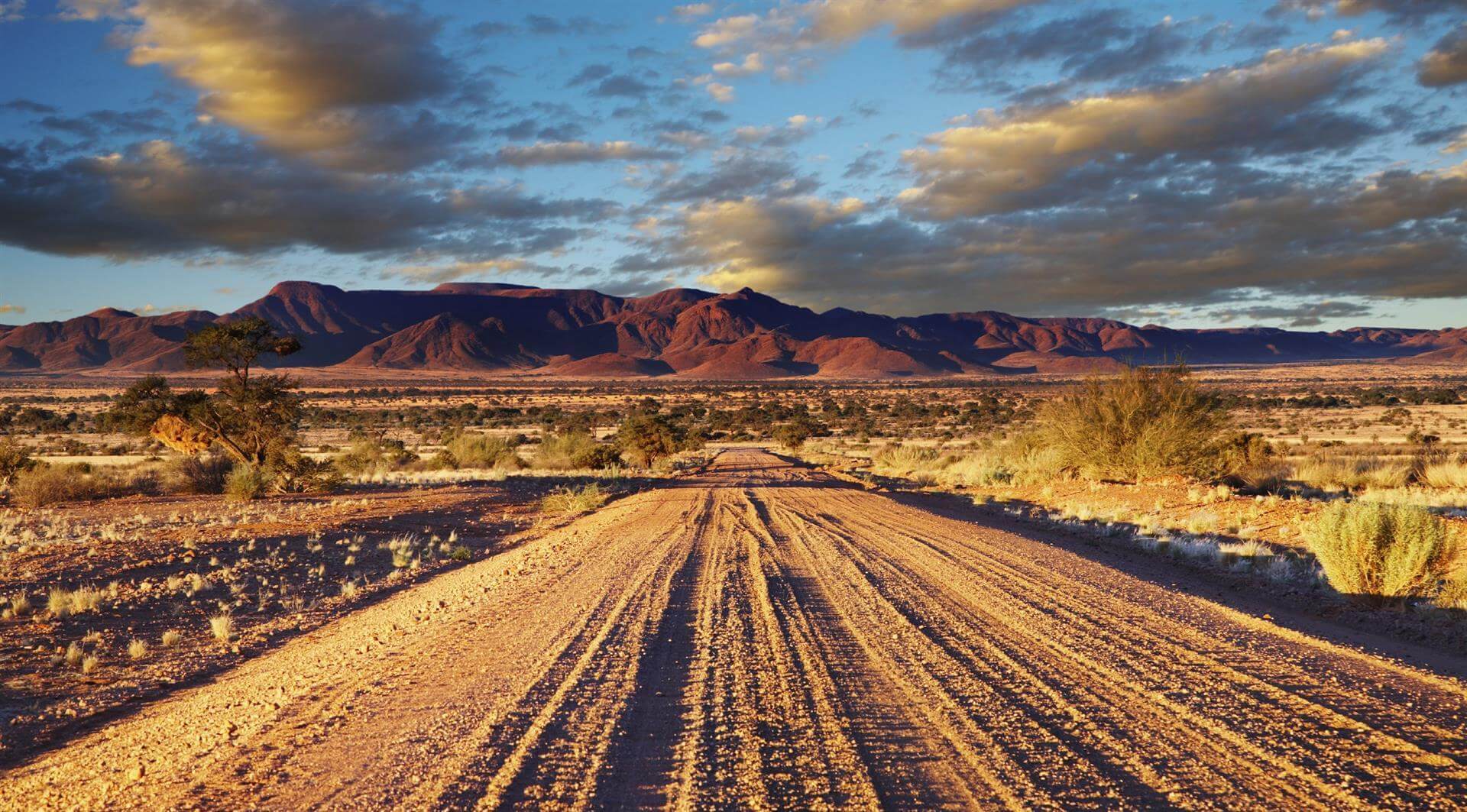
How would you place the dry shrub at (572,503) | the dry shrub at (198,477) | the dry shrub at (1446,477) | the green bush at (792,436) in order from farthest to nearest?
the green bush at (792,436)
the dry shrub at (198,477)
the dry shrub at (572,503)
the dry shrub at (1446,477)

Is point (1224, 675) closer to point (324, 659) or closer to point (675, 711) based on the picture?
point (675, 711)

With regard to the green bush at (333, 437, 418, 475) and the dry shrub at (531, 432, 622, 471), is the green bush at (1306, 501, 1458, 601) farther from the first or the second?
the dry shrub at (531, 432, 622, 471)

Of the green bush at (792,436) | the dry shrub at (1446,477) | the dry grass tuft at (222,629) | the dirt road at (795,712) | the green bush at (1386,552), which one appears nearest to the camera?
the dirt road at (795,712)

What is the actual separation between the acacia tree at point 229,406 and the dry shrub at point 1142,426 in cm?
2319

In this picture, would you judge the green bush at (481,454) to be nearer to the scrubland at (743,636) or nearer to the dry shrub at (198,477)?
the dry shrub at (198,477)

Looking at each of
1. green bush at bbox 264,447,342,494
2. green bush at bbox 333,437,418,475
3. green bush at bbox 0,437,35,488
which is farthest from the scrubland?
green bush at bbox 333,437,418,475

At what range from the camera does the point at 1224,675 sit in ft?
23.9

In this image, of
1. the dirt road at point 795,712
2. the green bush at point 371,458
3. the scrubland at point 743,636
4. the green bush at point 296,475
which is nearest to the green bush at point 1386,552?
the scrubland at point 743,636

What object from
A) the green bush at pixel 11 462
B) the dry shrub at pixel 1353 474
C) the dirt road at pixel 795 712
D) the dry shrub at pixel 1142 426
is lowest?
the green bush at pixel 11 462

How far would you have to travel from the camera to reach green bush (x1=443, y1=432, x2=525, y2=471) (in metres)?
39.8

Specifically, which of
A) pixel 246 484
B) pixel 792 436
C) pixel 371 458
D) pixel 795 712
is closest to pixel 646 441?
pixel 371 458

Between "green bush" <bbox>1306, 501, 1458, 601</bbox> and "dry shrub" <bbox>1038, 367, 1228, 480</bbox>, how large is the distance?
11995mm

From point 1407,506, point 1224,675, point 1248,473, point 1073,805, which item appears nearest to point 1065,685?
point 1224,675

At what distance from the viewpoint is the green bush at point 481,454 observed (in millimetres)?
39781
